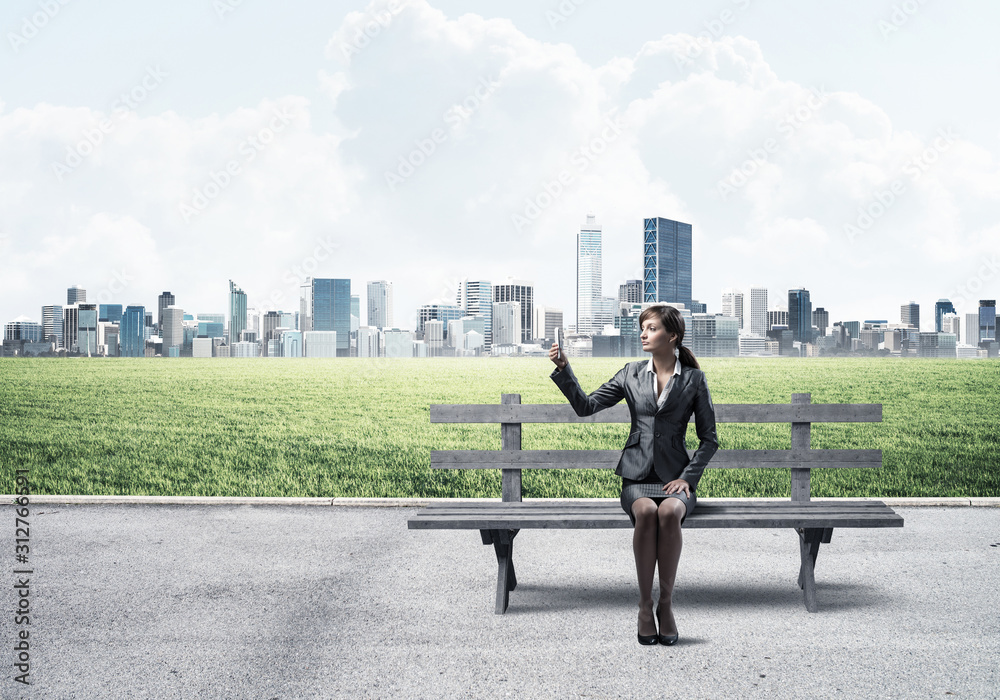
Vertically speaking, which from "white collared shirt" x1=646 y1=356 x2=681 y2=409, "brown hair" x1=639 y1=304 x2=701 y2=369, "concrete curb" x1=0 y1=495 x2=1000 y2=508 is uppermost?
"brown hair" x1=639 y1=304 x2=701 y2=369

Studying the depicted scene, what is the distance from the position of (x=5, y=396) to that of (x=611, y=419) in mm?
29974

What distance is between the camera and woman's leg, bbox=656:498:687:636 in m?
3.80

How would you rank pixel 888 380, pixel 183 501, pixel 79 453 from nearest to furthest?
1. pixel 183 501
2. pixel 79 453
3. pixel 888 380

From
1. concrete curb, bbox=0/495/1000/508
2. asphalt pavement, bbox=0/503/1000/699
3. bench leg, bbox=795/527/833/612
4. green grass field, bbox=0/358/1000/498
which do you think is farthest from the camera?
green grass field, bbox=0/358/1000/498

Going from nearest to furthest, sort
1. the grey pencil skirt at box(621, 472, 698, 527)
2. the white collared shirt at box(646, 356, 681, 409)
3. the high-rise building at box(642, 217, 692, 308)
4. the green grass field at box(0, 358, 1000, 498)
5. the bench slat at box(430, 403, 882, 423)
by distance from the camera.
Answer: the grey pencil skirt at box(621, 472, 698, 527)
the white collared shirt at box(646, 356, 681, 409)
the bench slat at box(430, 403, 882, 423)
the green grass field at box(0, 358, 1000, 498)
the high-rise building at box(642, 217, 692, 308)

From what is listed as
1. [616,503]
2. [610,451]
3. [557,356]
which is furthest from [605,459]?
[557,356]

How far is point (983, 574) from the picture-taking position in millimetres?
5027

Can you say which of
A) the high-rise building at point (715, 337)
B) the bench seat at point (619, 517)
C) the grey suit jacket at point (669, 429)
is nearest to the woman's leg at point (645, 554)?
the grey suit jacket at point (669, 429)

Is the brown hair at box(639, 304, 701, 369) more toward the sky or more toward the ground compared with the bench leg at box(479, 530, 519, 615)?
more toward the sky

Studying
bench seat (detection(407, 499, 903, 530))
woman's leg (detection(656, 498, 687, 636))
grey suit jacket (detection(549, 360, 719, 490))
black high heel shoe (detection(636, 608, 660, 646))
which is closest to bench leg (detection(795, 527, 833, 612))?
bench seat (detection(407, 499, 903, 530))

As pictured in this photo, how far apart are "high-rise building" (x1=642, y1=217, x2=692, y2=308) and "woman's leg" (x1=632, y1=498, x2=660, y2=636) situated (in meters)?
74.3

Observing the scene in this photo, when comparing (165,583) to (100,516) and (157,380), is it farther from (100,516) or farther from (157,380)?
(157,380)

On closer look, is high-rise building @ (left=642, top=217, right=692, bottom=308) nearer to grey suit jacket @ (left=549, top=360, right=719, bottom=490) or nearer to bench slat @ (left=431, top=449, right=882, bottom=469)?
bench slat @ (left=431, top=449, right=882, bottom=469)

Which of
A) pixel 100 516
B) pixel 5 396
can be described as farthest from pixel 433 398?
pixel 100 516
